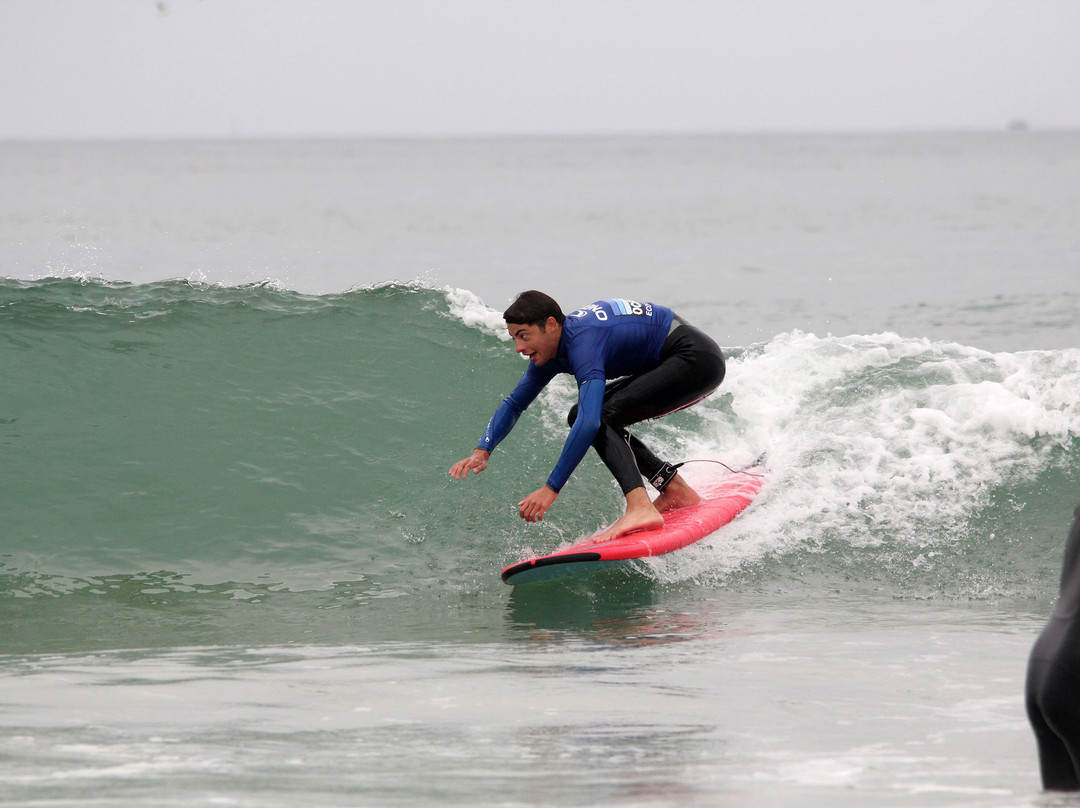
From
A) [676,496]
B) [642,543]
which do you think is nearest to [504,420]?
[642,543]

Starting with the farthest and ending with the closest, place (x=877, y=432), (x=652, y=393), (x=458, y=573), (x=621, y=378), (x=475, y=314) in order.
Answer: (x=475, y=314)
(x=877, y=432)
(x=621, y=378)
(x=458, y=573)
(x=652, y=393)

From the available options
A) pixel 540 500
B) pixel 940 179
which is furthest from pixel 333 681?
pixel 940 179

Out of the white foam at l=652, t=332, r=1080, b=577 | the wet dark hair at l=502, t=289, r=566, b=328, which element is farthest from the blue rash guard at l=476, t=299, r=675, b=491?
the white foam at l=652, t=332, r=1080, b=577

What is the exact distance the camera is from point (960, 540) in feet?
23.0

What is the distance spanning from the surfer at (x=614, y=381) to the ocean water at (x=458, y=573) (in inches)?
21.3

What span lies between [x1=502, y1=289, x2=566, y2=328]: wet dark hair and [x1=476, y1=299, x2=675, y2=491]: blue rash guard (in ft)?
0.71

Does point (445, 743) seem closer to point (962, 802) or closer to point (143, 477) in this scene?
point (962, 802)

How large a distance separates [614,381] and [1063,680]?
4.24 m

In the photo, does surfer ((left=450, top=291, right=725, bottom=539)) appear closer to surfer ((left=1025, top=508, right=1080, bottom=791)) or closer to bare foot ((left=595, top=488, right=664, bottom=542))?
bare foot ((left=595, top=488, right=664, bottom=542))

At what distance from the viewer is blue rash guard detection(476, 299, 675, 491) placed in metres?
6.03

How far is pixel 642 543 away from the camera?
→ 6234 millimetres

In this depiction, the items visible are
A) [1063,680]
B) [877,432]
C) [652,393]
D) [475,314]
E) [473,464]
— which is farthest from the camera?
[475,314]

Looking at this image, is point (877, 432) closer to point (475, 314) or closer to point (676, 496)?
point (676, 496)

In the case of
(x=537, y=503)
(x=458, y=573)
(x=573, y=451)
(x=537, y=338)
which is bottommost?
(x=458, y=573)
